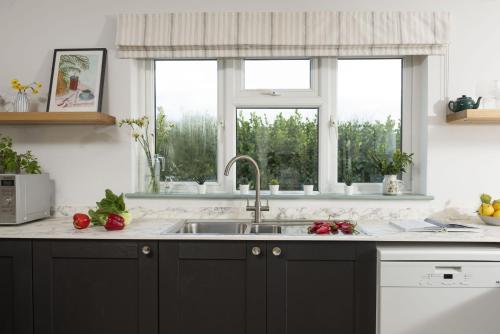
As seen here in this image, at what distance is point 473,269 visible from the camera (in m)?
1.85

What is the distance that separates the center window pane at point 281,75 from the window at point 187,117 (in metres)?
0.30

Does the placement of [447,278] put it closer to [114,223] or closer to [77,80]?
[114,223]

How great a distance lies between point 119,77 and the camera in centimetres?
256

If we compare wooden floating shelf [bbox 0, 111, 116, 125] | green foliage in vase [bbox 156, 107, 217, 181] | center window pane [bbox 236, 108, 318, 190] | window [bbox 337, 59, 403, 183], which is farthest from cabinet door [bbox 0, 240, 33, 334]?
window [bbox 337, 59, 403, 183]

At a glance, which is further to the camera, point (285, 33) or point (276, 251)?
point (285, 33)

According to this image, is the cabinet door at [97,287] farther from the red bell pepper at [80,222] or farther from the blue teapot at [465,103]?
the blue teapot at [465,103]

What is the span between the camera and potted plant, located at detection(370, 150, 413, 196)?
2.53 meters

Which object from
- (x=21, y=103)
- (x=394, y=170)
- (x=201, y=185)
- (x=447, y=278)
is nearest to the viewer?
(x=447, y=278)

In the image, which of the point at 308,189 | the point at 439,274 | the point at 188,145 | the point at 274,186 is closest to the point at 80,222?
the point at 188,145

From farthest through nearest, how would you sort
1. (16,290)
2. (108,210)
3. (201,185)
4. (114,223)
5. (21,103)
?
(201,185) < (21,103) < (108,210) < (114,223) < (16,290)

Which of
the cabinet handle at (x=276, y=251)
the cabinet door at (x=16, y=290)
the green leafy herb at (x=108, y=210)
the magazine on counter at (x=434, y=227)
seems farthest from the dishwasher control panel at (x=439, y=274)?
the cabinet door at (x=16, y=290)

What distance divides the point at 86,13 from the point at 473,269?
A: 276cm

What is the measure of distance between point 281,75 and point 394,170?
1005 mm

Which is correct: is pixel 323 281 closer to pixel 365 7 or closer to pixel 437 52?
pixel 437 52
